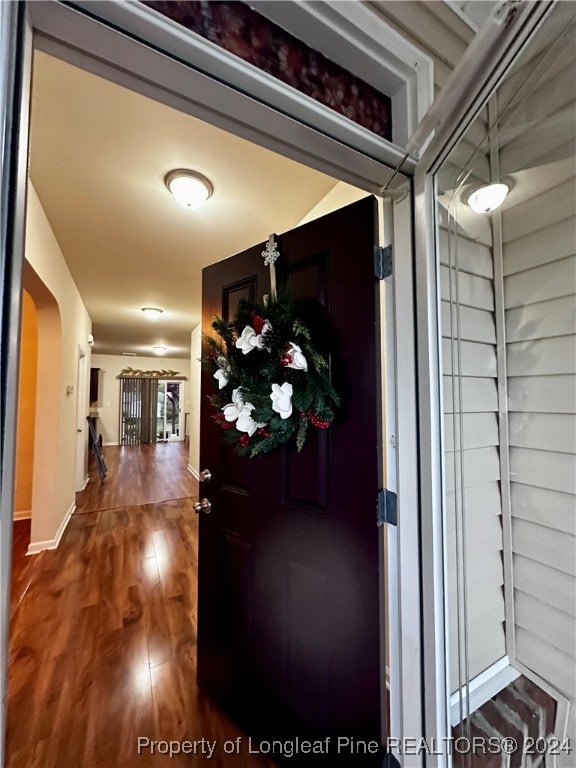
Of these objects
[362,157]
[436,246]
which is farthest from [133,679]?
[362,157]

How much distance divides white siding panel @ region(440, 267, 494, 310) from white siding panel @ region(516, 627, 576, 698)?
121 cm

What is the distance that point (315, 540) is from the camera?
112 cm

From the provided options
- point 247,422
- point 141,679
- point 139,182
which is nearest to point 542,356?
point 247,422

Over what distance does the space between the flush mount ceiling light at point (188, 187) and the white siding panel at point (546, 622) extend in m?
2.48

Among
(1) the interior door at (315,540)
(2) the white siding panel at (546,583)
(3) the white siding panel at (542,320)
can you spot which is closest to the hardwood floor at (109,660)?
(1) the interior door at (315,540)

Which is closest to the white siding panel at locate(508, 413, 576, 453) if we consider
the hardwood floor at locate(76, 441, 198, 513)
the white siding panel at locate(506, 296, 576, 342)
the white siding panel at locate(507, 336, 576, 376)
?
the white siding panel at locate(507, 336, 576, 376)

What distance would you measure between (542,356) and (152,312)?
4655mm

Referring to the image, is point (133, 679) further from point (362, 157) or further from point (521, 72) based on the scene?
point (521, 72)

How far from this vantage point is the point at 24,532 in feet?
10.7

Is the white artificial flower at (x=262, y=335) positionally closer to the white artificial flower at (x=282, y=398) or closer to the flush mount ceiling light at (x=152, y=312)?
the white artificial flower at (x=282, y=398)

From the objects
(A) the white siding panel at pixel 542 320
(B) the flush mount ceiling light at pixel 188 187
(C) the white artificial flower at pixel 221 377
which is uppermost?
(B) the flush mount ceiling light at pixel 188 187

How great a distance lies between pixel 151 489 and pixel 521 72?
5583 millimetres

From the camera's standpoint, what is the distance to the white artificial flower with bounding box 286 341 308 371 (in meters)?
1.02

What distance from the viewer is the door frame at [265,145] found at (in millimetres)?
551
